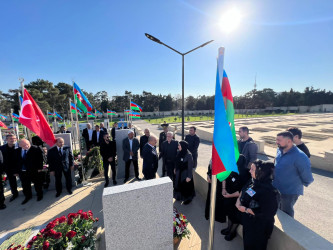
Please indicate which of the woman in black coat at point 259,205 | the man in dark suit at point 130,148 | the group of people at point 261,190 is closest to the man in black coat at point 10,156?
the man in dark suit at point 130,148

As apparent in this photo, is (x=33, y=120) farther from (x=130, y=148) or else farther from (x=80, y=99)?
(x=130, y=148)

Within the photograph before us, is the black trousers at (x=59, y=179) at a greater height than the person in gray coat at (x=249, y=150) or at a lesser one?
lesser

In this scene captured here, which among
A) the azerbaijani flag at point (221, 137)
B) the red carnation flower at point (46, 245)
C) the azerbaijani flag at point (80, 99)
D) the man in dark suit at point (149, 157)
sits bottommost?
the red carnation flower at point (46, 245)

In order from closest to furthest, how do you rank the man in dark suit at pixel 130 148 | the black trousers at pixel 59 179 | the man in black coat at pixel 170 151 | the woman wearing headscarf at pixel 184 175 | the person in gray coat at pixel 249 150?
the woman wearing headscarf at pixel 184 175 < the person in gray coat at pixel 249 150 < the man in black coat at pixel 170 151 < the black trousers at pixel 59 179 < the man in dark suit at pixel 130 148

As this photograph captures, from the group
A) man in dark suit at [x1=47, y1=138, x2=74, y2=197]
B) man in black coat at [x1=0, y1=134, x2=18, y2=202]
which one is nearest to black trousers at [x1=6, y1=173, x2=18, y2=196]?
man in black coat at [x1=0, y1=134, x2=18, y2=202]

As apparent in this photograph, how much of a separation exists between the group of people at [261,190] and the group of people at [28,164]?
461 cm

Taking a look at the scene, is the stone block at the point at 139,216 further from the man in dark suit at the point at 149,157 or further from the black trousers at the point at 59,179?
the black trousers at the point at 59,179

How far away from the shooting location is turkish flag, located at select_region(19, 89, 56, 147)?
3729 millimetres

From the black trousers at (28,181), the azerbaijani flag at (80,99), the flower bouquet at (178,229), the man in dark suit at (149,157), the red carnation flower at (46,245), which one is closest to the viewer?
the red carnation flower at (46,245)

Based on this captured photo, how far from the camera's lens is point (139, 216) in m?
2.25

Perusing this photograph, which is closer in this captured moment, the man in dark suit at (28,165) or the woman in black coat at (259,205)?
the woman in black coat at (259,205)

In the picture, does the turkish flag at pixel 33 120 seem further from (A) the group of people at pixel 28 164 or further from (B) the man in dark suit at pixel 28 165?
(B) the man in dark suit at pixel 28 165

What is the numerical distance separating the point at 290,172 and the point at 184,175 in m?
2.22

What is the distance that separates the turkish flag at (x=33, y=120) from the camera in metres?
3.73
